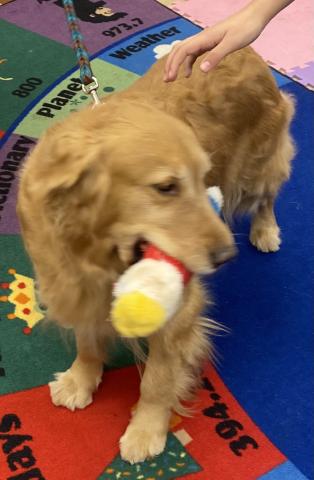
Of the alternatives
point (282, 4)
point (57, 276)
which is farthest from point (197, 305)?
point (282, 4)

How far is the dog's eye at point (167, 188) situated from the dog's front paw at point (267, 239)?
107 centimetres

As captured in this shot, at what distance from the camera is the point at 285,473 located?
1559mm

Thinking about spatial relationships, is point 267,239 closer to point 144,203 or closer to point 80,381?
point 80,381

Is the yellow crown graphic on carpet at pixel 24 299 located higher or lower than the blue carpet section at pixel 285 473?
higher

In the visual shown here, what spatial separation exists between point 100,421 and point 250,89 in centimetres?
114

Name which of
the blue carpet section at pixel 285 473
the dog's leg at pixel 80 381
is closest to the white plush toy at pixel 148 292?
the dog's leg at pixel 80 381

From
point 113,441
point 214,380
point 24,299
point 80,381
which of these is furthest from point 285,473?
point 24,299

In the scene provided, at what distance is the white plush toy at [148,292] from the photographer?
109 centimetres

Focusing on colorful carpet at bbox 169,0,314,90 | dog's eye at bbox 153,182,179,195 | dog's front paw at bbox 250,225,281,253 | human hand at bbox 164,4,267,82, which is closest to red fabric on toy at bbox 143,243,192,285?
dog's eye at bbox 153,182,179,195

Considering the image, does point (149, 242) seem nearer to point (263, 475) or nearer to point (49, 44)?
point (263, 475)

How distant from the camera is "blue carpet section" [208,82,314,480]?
1.68 m

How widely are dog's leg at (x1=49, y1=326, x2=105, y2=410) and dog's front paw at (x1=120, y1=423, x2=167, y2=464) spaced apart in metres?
0.19

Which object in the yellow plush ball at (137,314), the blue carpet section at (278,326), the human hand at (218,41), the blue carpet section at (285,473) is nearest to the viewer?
the yellow plush ball at (137,314)

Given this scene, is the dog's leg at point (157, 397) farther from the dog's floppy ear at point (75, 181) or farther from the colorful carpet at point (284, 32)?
the colorful carpet at point (284, 32)
